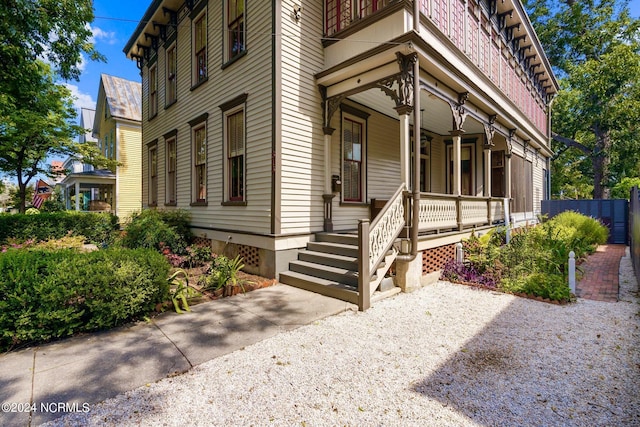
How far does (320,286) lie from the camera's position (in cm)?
564

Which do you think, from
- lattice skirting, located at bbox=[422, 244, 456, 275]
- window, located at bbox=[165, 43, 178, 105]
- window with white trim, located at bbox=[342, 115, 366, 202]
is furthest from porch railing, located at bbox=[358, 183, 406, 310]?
window, located at bbox=[165, 43, 178, 105]

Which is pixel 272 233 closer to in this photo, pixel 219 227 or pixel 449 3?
pixel 219 227

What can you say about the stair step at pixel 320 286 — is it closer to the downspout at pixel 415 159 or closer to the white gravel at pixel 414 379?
the white gravel at pixel 414 379

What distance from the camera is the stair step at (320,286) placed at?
17.1ft

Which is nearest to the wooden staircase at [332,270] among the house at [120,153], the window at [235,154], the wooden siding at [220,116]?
the wooden siding at [220,116]

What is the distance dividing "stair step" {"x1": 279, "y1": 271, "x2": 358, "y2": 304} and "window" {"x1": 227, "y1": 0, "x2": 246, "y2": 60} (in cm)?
533

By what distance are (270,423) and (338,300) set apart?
300cm

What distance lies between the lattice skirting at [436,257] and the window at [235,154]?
14.3ft

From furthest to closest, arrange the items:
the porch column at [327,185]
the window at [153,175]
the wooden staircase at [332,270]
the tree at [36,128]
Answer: the window at [153,175] → the tree at [36,128] → the porch column at [327,185] → the wooden staircase at [332,270]

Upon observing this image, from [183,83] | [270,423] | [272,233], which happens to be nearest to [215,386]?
[270,423]

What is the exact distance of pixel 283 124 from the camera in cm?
650

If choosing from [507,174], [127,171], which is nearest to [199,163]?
[507,174]

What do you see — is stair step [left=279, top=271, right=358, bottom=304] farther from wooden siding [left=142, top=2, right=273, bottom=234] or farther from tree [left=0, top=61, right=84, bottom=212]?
tree [left=0, top=61, right=84, bottom=212]

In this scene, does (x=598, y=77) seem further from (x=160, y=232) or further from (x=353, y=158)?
(x=160, y=232)
